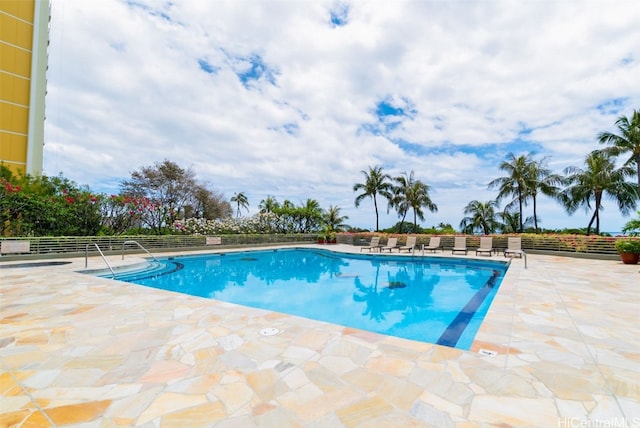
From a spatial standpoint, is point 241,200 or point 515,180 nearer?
point 515,180

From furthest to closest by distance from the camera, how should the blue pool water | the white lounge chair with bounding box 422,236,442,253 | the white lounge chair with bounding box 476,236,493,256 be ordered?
the white lounge chair with bounding box 422,236,442,253, the white lounge chair with bounding box 476,236,493,256, the blue pool water

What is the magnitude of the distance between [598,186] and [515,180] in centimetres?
454

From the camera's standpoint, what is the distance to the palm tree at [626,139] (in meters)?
15.2

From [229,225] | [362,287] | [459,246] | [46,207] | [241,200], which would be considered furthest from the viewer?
[241,200]

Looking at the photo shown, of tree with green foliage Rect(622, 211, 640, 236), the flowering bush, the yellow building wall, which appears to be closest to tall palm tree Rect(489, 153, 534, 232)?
tree with green foliage Rect(622, 211, 640, 236)

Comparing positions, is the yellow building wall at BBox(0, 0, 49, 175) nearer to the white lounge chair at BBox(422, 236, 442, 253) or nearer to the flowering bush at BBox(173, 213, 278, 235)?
the flowering bush at BBox(173, 213, 278, 235)

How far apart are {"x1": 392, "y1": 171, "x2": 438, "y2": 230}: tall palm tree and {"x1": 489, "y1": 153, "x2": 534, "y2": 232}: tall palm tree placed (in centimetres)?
486

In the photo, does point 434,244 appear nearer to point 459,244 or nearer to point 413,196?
point 459,244

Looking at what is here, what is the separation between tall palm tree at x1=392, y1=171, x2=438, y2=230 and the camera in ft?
77.9

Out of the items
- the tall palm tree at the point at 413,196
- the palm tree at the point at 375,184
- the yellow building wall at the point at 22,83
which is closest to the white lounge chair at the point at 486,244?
the tall palm tree at the point at 413,196

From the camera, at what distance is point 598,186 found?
17859 mm

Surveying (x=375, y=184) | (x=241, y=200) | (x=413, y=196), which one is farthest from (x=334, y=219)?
(x=241, y=200)

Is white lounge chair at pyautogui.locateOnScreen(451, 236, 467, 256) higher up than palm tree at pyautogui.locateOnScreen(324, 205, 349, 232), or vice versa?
palm tree at pyautogui.locateOnScreen(324, 205, 349, 232)

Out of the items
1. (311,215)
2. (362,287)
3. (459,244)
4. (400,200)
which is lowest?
(362,287)
